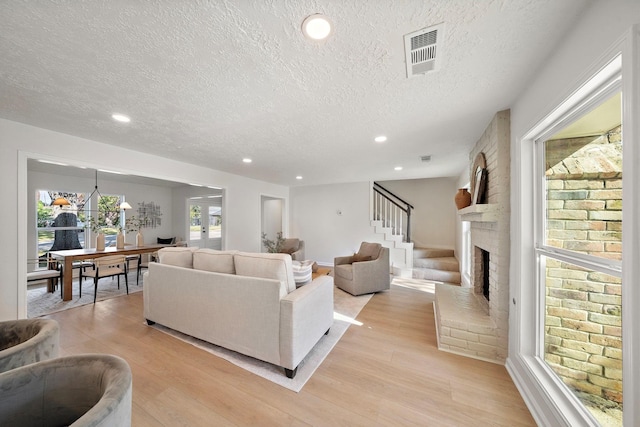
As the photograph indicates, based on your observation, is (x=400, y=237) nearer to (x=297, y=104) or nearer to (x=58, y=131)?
(x=297, y=104)

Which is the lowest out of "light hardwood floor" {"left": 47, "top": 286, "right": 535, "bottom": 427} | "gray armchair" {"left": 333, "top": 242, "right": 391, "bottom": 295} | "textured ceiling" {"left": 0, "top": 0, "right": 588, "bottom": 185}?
"light hardwood floor" {"left": 47, "top": 286, "right": 535, "bottom": 427}

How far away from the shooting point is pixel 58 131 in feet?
8.64

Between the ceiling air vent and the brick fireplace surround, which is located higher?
the ceiling air vent

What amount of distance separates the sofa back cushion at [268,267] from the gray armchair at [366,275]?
1.88 m

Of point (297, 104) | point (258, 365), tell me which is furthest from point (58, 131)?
point (258, 365)

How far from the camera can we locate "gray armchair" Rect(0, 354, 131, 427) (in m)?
0.68

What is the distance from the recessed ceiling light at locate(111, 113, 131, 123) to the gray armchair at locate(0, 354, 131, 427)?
234 centimetres

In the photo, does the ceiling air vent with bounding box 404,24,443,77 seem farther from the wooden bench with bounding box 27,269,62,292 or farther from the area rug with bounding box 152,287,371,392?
the wooden bench with bounding box 27,269,62,292

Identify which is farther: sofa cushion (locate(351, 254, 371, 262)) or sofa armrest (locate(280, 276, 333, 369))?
sofa cushion (locate(351, 254, 371, 262))

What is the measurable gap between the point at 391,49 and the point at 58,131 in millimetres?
3771

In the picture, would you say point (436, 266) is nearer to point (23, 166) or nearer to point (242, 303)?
point (242, 303)

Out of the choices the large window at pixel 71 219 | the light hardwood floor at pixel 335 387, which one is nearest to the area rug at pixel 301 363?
the light hardwood floor at pixel 335 387

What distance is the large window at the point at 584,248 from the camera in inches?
45.1

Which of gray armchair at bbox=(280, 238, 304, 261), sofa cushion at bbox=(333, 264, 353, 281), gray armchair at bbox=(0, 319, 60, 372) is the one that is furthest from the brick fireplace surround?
gray armchair at bbox=(280, 238, 304, 261)
